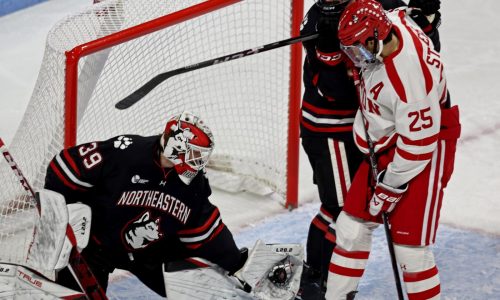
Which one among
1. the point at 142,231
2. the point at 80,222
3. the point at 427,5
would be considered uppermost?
the point at 427,5

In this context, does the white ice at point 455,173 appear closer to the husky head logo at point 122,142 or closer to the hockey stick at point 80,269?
the hockey stick at point 80,269

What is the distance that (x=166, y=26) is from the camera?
9.77 feet

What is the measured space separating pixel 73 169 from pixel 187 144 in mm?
355

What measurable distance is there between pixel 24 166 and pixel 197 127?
2.27 ft

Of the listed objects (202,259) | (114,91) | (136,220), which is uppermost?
(114,91)

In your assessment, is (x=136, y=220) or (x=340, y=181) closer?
(x=136, y=220)

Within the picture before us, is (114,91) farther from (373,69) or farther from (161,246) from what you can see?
(373,69)

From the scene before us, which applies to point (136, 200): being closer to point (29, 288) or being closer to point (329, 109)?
point (29, 288)

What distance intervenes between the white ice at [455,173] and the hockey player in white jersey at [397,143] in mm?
509

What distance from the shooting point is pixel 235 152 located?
4000 mm

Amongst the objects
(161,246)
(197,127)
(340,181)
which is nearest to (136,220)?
(161,246)

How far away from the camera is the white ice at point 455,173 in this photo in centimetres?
335

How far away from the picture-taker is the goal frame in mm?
2703

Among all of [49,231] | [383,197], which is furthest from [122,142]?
[383,197]
